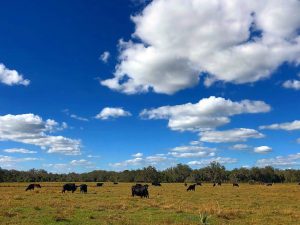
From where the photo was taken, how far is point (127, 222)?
64.4 feet

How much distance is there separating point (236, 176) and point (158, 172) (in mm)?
36377

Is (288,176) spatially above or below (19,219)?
above

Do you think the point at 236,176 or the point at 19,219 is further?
the point at 236,176

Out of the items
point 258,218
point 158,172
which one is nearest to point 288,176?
point 158,172

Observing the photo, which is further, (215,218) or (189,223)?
(215,218)

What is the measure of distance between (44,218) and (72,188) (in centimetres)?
3153

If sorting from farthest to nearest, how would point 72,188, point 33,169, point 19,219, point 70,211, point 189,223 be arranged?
point 33,169, point 72,188, point 70,211, point 19,219, point 189,223

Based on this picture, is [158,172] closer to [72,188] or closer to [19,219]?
[72,188]

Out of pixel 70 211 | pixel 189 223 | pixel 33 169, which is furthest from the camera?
pixel 33 169

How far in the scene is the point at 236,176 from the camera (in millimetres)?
170375

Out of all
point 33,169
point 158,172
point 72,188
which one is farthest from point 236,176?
point 72,188

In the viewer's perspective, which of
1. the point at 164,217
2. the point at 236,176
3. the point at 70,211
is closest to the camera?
the point at 164,217

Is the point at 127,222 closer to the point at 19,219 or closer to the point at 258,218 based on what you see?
the point at 19,219

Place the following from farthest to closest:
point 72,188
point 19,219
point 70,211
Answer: point 72,188, point 70,211, point 19,219
